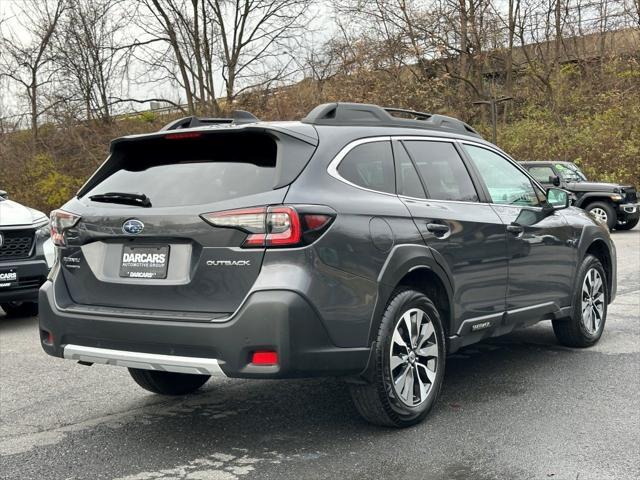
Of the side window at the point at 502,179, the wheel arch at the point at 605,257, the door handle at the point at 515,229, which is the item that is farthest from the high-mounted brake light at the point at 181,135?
the wheel arch at the point at 605,257

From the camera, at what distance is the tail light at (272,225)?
141 inches

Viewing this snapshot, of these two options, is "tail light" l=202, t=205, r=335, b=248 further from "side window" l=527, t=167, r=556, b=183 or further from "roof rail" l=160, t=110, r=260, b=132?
"side window" l=527, t=167, r=556, b=183

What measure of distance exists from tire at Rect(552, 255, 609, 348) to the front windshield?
12.5m

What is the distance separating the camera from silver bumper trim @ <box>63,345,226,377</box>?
11.8 ft

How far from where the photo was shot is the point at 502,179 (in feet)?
17.8

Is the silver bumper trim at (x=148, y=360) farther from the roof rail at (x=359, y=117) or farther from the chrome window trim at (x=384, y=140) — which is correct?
the roof rail at (x=359, y=117)

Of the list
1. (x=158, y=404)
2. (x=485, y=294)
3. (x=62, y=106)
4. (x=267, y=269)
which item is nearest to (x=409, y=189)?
(x=485, y=294)

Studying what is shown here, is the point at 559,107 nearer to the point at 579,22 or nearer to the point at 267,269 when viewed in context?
the point at 579,22

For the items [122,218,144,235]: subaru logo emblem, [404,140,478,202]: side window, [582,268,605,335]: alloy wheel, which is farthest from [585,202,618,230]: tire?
[122,218,144,235]: subaru logo emblem

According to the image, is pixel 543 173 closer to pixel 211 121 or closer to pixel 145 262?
pixel 211 121

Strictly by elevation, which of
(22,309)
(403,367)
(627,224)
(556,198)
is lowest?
(627,224)

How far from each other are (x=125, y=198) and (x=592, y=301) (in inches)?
157

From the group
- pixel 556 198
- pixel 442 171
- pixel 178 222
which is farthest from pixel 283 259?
pixel 556 198

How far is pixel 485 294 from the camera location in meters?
4.84
